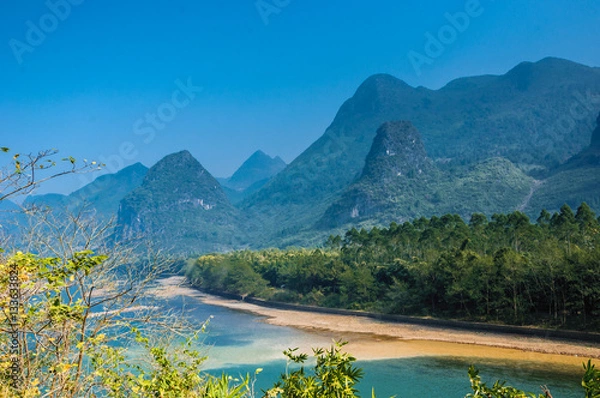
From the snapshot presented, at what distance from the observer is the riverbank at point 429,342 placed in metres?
24.4

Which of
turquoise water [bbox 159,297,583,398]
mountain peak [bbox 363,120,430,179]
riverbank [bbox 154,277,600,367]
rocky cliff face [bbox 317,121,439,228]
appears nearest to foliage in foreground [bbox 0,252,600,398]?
turquoise water [bbox 159,297,583,398]

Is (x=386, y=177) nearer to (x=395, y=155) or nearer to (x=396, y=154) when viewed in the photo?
(x=395, y=155)

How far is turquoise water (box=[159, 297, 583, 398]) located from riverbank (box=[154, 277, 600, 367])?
1.43m

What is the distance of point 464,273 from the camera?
33375mm

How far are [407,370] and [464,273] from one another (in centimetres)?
1229

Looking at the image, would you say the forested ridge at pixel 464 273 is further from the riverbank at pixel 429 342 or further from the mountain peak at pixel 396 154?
the mountain peak at pixel 396 154

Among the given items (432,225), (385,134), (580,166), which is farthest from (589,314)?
(385,134)

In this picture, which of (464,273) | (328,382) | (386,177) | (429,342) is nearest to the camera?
(328,382)

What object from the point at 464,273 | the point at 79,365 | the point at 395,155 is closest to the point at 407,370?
the point at 464,273

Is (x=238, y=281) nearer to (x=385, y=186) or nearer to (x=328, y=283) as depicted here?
(x=328, y=283)

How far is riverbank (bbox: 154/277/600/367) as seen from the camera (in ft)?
80.0

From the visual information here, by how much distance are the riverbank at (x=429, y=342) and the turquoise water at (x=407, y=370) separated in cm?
143

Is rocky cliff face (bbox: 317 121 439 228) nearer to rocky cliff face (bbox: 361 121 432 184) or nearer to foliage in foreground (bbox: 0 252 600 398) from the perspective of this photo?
rocky cliff face (bbox: 361 121 432 184)

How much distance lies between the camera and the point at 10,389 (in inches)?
153
